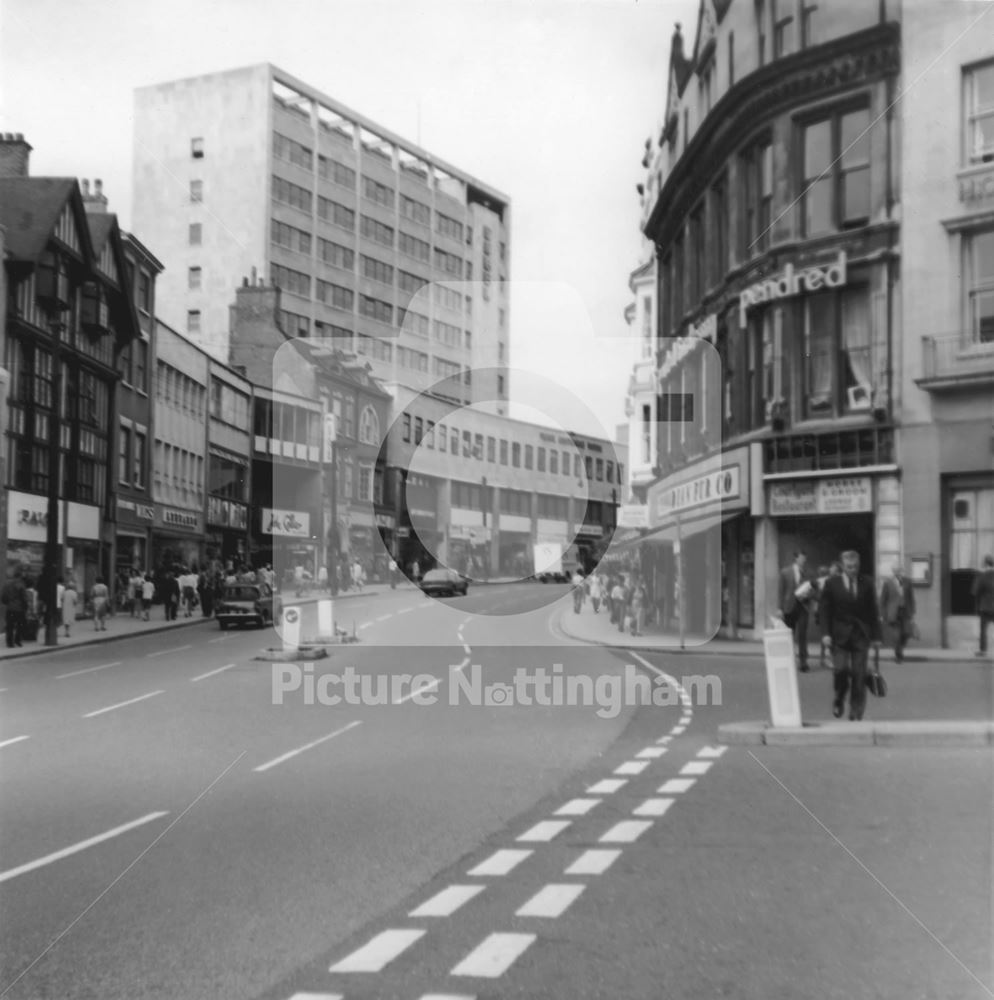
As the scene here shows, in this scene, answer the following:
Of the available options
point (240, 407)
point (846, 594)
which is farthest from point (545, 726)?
point (240, 407)

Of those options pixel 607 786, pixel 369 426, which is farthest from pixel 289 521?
pixel 607 786

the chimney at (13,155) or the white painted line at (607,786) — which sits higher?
the chimney at (13,155)

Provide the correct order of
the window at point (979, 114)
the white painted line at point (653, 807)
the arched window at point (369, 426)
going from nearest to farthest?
the window at point (979, 114), the arched window at point (369, 426), the white painted line at point (653, 807)

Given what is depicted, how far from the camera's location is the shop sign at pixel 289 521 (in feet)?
17.2

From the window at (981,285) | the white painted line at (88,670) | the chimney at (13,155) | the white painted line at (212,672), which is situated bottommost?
the white painted line at (88,670)

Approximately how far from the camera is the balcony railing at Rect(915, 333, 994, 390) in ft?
13.3

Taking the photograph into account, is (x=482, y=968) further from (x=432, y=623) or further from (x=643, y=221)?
(x=643, y=221)

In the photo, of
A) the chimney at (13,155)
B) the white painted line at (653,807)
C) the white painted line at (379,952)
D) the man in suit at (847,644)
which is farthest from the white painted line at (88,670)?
the white painted line at (379,952)

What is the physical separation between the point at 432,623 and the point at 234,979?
1566 mm

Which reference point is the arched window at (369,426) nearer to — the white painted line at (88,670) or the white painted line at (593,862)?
the white painted line at (593,862)

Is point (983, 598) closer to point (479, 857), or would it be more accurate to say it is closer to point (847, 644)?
point (479, 857)

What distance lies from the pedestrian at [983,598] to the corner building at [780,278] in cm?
34

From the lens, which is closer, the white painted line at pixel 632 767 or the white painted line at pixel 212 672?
the white painted line at pixel 632 767

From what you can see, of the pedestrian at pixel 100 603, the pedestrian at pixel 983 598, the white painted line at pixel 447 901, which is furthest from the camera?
the pedestrian at pixel 100 603
